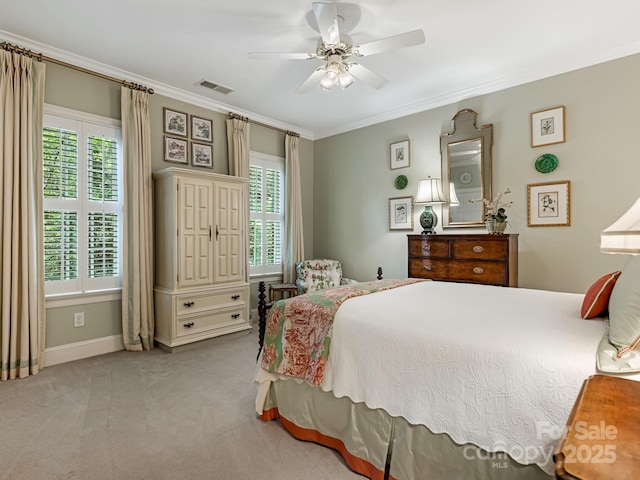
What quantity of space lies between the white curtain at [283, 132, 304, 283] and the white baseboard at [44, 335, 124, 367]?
2292mm

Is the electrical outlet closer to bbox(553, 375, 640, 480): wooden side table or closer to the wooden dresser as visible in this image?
the wooden dresser

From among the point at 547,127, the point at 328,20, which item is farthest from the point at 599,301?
the point at 547,127

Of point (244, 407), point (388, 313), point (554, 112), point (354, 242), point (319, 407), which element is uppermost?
point (554, 112)

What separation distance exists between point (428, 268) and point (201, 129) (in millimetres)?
3134

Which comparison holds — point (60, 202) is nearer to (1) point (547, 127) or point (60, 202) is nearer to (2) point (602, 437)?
(2) point (602, 437)

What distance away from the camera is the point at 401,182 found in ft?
14.9

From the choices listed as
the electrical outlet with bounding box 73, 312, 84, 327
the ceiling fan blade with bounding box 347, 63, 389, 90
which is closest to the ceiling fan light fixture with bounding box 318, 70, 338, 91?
the ceiling fan blade with bounding box 347, 63, 389, 90

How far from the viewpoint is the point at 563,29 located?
280 cm

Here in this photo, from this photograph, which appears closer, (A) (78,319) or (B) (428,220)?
(A) (78,319)

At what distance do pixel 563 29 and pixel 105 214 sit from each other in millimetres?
4423

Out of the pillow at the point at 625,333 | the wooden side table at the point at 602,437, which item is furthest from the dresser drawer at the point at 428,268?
the wooden side table at the point at 602,437

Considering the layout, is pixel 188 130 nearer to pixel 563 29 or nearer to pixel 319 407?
pixel 319 407

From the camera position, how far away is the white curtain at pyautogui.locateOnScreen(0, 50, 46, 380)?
9.29 feet

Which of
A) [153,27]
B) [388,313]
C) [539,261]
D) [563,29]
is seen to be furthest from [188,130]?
[539,261]
